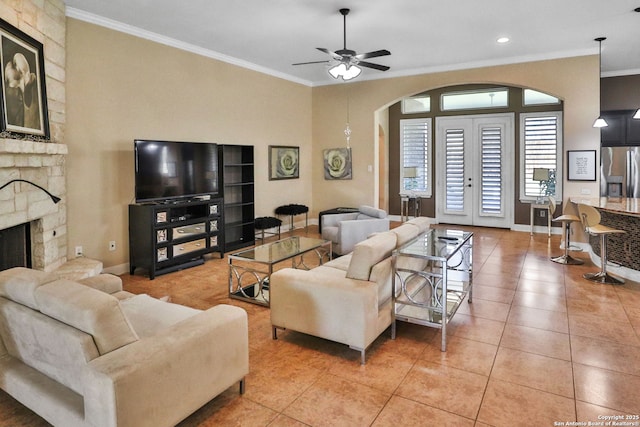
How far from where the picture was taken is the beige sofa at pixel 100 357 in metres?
1.77

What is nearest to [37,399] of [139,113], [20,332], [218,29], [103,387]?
[20,332]

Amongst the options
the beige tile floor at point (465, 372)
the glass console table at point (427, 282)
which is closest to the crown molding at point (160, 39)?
the beige tile floor at point (465, 372)

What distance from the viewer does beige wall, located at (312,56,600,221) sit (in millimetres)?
6383

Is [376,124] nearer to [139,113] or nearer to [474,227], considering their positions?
[474,227]

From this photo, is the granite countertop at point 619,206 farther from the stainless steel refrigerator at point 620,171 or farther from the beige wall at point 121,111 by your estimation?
the beige wall at point 121,111

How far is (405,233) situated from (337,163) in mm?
5061

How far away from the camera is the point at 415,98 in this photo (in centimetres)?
959

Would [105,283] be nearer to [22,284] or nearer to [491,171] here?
[22,284]

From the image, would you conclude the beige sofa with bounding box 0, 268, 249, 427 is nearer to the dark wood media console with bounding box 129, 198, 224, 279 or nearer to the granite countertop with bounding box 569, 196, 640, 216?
the dark wood media console with bounding box 129, 198, 224, 279

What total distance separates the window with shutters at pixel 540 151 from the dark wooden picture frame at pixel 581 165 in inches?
61.9

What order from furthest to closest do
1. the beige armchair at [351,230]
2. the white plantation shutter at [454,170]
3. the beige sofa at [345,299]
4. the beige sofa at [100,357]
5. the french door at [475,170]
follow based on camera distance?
the white plantation shutter at [454,170]
the french door at [475,170]
the beige armchair at [351,230]
the beige sofa at [345,299]
the beige sofa at [100,357]

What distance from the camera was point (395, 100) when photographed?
7.85m

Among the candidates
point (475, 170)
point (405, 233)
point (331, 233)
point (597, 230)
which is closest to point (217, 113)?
point (331, 233)

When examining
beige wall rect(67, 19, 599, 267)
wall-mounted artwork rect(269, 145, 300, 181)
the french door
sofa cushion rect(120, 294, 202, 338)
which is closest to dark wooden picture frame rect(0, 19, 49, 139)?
beige wall rect(67, 19, 599, 267)
